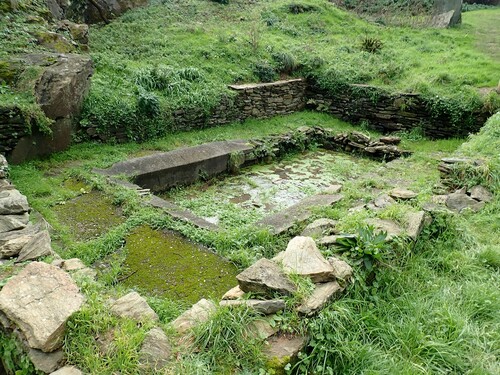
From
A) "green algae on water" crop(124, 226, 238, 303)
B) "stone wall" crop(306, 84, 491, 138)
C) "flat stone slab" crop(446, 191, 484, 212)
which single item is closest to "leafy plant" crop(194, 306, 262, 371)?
"green algae on water" crop(124, 226, 238, 303)

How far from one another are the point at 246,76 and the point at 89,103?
425cm

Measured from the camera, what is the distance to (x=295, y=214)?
5.06 m

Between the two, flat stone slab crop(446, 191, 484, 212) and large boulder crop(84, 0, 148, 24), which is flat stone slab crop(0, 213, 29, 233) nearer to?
flat stone slab crop(446, 191, 484, 212)

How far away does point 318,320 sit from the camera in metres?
2.63

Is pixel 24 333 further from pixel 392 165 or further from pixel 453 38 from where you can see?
pixel 453 38

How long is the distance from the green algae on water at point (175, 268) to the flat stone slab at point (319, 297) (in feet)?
3.46

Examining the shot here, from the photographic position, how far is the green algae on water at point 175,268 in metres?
3.60

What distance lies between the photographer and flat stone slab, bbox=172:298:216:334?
2.62 metres

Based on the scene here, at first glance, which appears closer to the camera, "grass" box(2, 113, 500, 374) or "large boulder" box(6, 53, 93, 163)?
"grass" box(2, 113, 500, 374)

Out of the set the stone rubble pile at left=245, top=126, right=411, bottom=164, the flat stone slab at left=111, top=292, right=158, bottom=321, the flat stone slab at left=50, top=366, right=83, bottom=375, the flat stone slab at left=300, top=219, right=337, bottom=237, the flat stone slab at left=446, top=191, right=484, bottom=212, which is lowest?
the stone rubble pile at left=245, top=126, right=411, bottom=164

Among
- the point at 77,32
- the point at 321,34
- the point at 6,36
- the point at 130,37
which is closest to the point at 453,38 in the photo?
the point at 321,34

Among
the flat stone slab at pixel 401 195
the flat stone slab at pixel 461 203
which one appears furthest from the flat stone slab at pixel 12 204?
the flat stone slab at pixel 461 203

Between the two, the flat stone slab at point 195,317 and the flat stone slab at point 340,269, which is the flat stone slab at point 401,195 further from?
the flat stone slab at point 195,317

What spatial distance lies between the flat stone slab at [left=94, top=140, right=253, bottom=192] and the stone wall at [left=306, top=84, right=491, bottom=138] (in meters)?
3.83
